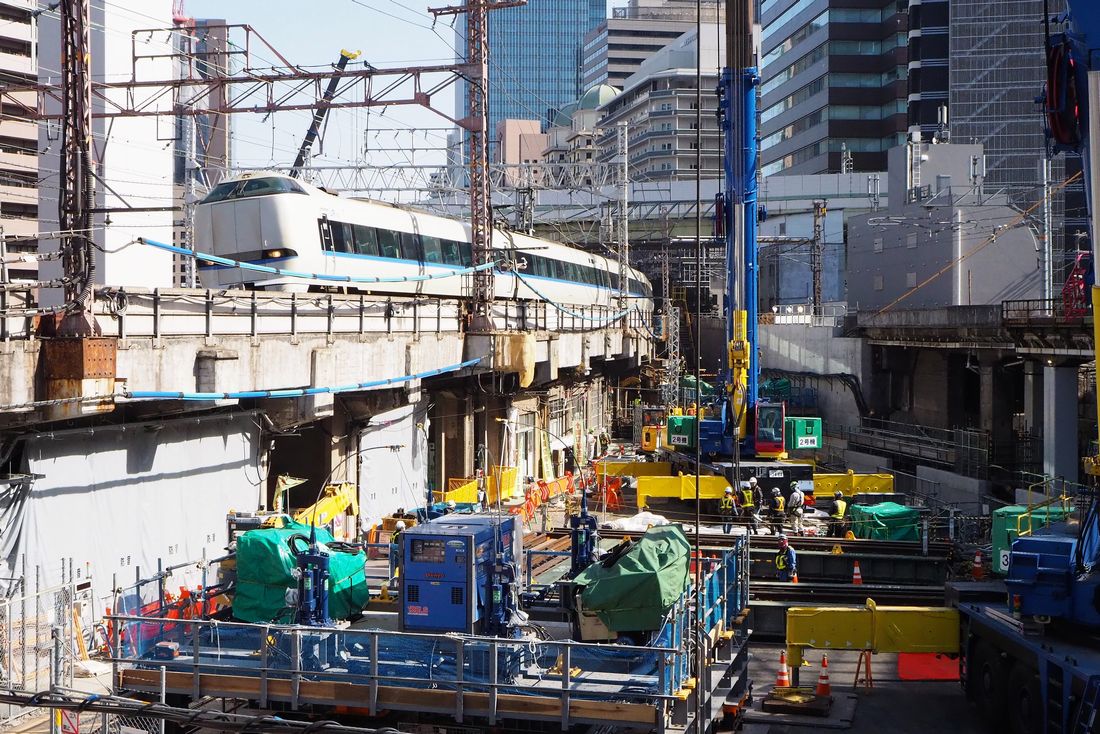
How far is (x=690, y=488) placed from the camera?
1109 inches

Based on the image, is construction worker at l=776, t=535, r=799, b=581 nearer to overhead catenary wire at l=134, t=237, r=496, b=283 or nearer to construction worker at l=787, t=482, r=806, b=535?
construction worker at l=787, t=482, r=806, b=535

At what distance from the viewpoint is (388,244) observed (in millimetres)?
28469

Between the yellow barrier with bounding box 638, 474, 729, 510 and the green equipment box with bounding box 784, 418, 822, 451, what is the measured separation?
10.1 ft

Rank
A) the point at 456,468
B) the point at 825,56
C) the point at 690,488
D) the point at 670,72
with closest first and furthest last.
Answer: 1. the point at 690,488
2. the point at 456,468
3. the point at 825,56
4. the point at 670,72

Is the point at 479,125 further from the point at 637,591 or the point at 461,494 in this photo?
the point at 637,591

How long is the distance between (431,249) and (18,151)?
38.8 meters

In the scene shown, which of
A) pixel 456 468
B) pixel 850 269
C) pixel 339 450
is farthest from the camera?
pixel 850 269

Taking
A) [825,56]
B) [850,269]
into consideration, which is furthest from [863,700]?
[825,56]

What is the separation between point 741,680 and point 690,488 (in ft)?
40.8

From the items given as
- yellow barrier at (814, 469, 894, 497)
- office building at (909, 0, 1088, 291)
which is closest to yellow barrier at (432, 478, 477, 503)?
yellow barrier at (814, 469, 894, 497)

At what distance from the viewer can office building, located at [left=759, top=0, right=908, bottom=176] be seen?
87.4 meters

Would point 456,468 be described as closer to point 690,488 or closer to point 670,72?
point 690,488

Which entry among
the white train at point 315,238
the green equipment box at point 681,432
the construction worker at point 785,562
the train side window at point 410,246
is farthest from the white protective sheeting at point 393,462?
the construction worker at point 785,562

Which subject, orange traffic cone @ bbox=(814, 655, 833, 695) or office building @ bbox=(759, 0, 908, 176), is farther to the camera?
office building @ bbox=(759, 0, 908, 176)
